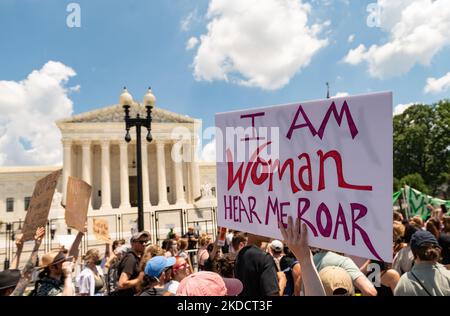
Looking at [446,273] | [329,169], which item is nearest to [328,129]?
[329,169]

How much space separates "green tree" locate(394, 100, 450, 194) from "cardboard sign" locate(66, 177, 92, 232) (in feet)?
143

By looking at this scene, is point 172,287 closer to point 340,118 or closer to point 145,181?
point 340,118

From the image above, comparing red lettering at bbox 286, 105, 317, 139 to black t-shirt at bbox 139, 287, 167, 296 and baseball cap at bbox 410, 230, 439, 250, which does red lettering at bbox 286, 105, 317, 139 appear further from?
black t-shirt at bbox 139, 287, 167, 296

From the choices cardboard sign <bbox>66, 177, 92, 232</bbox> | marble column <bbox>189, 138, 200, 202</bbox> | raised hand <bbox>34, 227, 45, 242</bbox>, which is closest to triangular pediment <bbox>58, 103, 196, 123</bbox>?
marble column <bbox>189, 138, 200, 202</bbox>

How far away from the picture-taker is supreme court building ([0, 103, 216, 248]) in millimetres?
40531

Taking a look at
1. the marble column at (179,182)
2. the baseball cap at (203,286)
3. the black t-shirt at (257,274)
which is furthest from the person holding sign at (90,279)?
the marble column at (179,182)

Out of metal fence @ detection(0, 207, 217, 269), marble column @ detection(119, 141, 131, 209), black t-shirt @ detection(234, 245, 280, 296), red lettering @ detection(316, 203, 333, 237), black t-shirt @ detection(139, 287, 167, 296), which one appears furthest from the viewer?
marble column @ detection(119, 141, 131, 209)

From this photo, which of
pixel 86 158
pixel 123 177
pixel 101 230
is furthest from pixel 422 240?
pixel 86 158

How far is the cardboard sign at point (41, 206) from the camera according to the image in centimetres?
373

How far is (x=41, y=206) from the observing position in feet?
12.5

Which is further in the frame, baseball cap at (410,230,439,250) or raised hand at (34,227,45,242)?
raised hand at (34,227,45,242)

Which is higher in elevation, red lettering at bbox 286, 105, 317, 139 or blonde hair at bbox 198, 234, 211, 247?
red lettering at bbox 286, 105, 317, 139

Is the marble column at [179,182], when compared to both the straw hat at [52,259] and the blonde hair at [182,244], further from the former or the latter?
the straw hat at [52,259]
